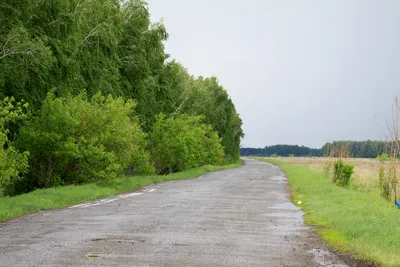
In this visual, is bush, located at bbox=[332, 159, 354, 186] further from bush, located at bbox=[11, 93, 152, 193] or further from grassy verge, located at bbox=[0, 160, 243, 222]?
bush, located at bbox=[11, 93, 152, 193]

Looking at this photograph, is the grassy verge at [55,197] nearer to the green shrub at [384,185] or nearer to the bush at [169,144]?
the green shrub at [384,185]

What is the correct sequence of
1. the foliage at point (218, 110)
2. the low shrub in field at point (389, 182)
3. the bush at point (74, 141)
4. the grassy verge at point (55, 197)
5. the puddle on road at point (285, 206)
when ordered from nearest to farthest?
the grassy verge at point (55, 197) → the puddle on road at point (285, 206) → the low shrub in field at point (389, 182) → the bush at point (74, 141) → the foliage at point (218, 110)

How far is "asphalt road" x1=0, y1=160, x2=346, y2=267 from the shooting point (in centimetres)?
874

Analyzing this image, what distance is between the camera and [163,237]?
36.4 feet

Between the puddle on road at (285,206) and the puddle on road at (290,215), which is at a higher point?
the puddle on road at (285,206)

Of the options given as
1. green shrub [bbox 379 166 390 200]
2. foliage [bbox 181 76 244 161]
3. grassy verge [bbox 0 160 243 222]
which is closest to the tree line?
grassy verge [bbox 0 160 243 222]

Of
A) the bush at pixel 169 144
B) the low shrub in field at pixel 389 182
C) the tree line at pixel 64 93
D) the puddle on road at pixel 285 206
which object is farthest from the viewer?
the bush at pixel 169 144

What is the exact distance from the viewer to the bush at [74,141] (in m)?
23.8

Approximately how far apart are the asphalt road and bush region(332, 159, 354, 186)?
13575mm

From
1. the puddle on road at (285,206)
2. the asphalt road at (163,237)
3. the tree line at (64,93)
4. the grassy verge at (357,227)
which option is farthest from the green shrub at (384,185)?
the tree line at (64,93)

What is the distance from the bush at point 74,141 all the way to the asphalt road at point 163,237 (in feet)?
22.9

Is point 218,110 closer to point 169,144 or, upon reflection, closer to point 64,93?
point 169,144

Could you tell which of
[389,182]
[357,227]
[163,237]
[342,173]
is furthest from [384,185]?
[163,237]

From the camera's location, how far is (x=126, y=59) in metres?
41.3
